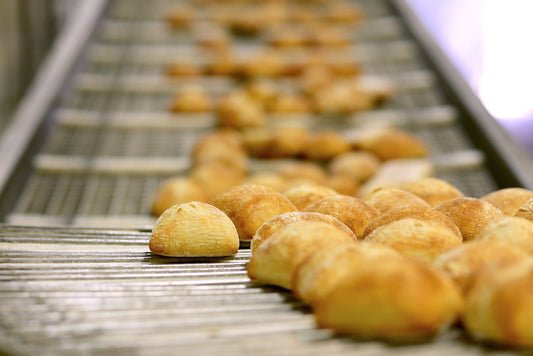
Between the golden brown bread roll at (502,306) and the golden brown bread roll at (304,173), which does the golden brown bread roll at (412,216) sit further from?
the golden brown bread roll at (304,173)

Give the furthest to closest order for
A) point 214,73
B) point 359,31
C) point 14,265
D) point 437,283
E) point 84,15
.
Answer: point 359,31, point 84,15, point 214,73, point 14,265, point 437,283

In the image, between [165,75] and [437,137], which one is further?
[165,75]

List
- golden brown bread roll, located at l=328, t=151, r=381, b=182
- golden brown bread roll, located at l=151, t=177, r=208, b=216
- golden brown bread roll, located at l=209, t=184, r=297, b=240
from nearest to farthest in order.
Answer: golden brown bread roll, located at l=209, t=184, r=297, b=240, golden brown bread roll, located at l=151, t=177, r=208, b=216, golden brown bread roll, located at l=328, t=151, r=381, b=182

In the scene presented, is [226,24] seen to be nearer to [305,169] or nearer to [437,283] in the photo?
[305,169]

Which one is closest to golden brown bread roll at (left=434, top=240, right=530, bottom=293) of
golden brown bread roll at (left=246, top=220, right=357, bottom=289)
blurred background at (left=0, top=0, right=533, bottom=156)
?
golden brown bread roll at (left=246, top=220, right=357, bottom=289)

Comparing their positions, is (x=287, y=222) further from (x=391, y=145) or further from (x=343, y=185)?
Result: (x=391, y=145)

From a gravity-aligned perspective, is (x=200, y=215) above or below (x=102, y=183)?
above

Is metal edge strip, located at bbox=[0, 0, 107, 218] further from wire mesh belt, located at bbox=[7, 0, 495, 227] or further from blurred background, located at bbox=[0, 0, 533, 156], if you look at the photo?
blurred background, located at bbox=[0, 0, 533, 156]

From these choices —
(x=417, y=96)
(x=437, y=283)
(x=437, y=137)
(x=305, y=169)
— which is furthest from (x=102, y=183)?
(x=437, y=283)
